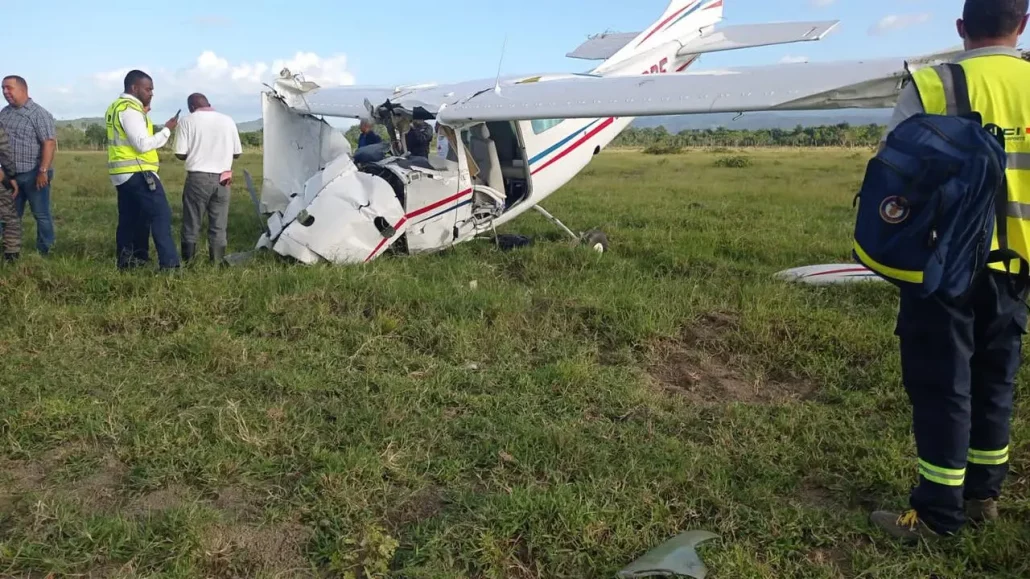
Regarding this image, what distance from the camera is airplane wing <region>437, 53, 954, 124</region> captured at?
468 centimetres

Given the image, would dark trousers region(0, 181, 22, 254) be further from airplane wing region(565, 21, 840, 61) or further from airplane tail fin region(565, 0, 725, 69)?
airplane wing region(565, 21, 840, 61)

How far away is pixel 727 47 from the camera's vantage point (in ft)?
37.1

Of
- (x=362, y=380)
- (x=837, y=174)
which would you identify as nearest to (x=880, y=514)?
(x=362, y=380)

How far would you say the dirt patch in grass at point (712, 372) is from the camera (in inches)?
164

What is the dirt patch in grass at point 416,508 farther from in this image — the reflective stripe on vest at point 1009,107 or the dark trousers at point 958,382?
the reflective stripe on vest at point 1009,107

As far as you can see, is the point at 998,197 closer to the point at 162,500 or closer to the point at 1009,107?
the point at 1009,107

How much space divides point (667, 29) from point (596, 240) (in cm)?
532

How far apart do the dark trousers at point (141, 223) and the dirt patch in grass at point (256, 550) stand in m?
4.19

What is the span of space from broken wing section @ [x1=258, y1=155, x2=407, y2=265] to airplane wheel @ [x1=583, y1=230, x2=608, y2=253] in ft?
7.53

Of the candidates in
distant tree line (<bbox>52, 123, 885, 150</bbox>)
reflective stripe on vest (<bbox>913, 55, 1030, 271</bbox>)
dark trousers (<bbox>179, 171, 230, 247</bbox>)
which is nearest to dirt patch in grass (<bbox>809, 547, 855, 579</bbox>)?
reflective stripe on vest (<bbox>913, 55, 1030, 271</bbox>)

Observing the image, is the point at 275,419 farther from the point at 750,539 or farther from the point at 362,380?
the point at 750,539

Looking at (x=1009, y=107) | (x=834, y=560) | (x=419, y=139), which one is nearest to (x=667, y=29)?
(x=419, y=139)

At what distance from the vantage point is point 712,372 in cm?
452

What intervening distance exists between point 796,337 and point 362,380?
118 inches
